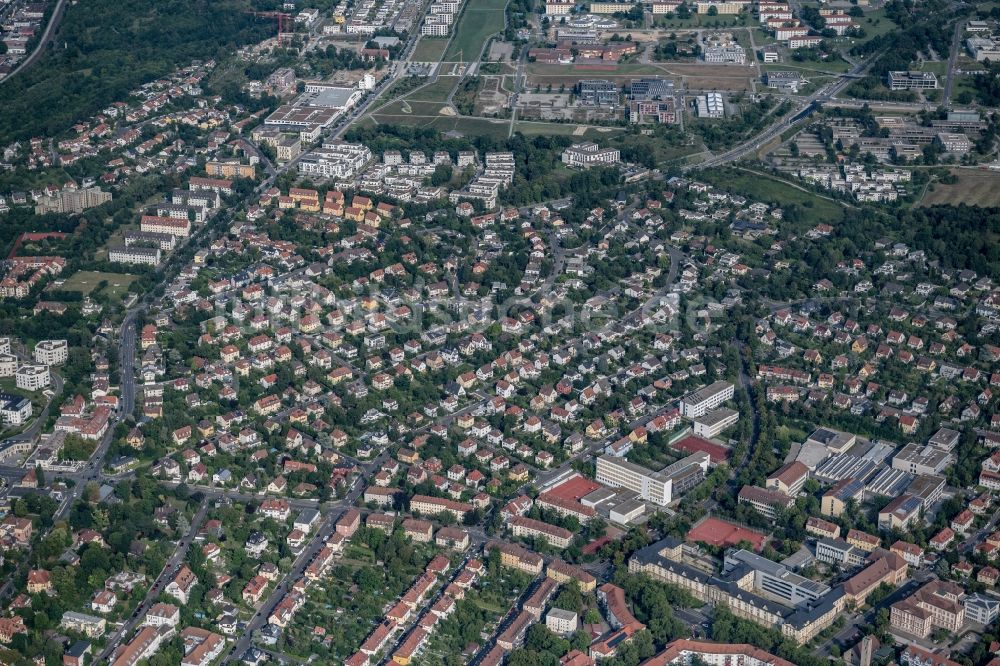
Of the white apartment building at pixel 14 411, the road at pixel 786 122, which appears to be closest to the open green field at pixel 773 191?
the road at pixel 786 122

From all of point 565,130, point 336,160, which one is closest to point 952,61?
point 565,130

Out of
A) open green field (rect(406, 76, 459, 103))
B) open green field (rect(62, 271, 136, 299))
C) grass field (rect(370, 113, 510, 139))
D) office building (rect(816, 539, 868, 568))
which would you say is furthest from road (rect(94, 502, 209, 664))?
open green field (rect(406, 76, 459, 103))

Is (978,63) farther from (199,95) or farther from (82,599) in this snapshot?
(82,599)

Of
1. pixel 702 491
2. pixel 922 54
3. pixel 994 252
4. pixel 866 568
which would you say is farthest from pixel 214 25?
pixel 866 568

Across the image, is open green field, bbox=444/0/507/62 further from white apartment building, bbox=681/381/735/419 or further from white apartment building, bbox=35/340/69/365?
white apartment building, bbox=681/381/735/419

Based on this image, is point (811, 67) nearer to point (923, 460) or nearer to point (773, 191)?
point (773, 191)
